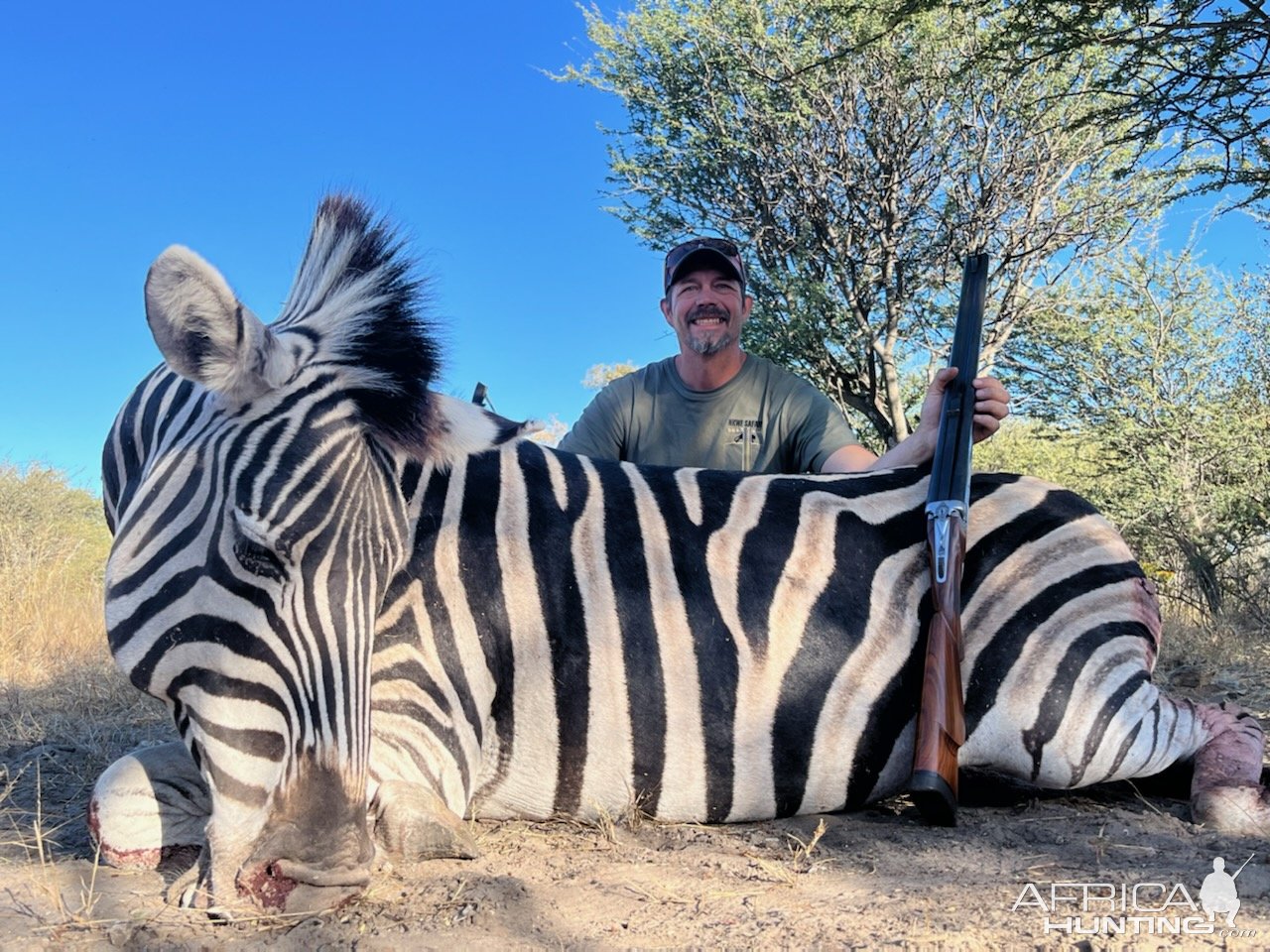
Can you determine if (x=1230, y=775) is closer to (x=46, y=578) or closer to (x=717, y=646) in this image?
(x=717, y=646)

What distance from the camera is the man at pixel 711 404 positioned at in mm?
4379

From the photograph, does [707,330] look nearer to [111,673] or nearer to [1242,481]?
[111,673]

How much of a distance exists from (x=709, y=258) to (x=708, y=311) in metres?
0.30

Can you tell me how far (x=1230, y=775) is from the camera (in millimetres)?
2506

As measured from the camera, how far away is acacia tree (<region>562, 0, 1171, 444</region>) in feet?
39.2

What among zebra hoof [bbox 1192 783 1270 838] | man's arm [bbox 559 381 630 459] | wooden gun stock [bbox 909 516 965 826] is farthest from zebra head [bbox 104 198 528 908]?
man's arm [bbox 559 381 630 459]

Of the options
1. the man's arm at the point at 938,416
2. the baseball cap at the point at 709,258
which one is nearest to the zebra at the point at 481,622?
the man's arm at the point at 938,416

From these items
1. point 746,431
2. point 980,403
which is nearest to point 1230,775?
point 980,403

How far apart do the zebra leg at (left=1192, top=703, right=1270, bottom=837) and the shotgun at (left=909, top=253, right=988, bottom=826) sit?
2.26 ft

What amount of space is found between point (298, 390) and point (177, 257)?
0.38m

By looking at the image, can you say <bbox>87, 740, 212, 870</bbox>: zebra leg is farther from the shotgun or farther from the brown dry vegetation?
the shotgun

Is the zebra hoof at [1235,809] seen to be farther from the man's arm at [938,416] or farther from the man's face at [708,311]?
the man's face at [708,311]

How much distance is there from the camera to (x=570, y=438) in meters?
4.75

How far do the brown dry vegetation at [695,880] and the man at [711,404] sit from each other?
1.98 m
